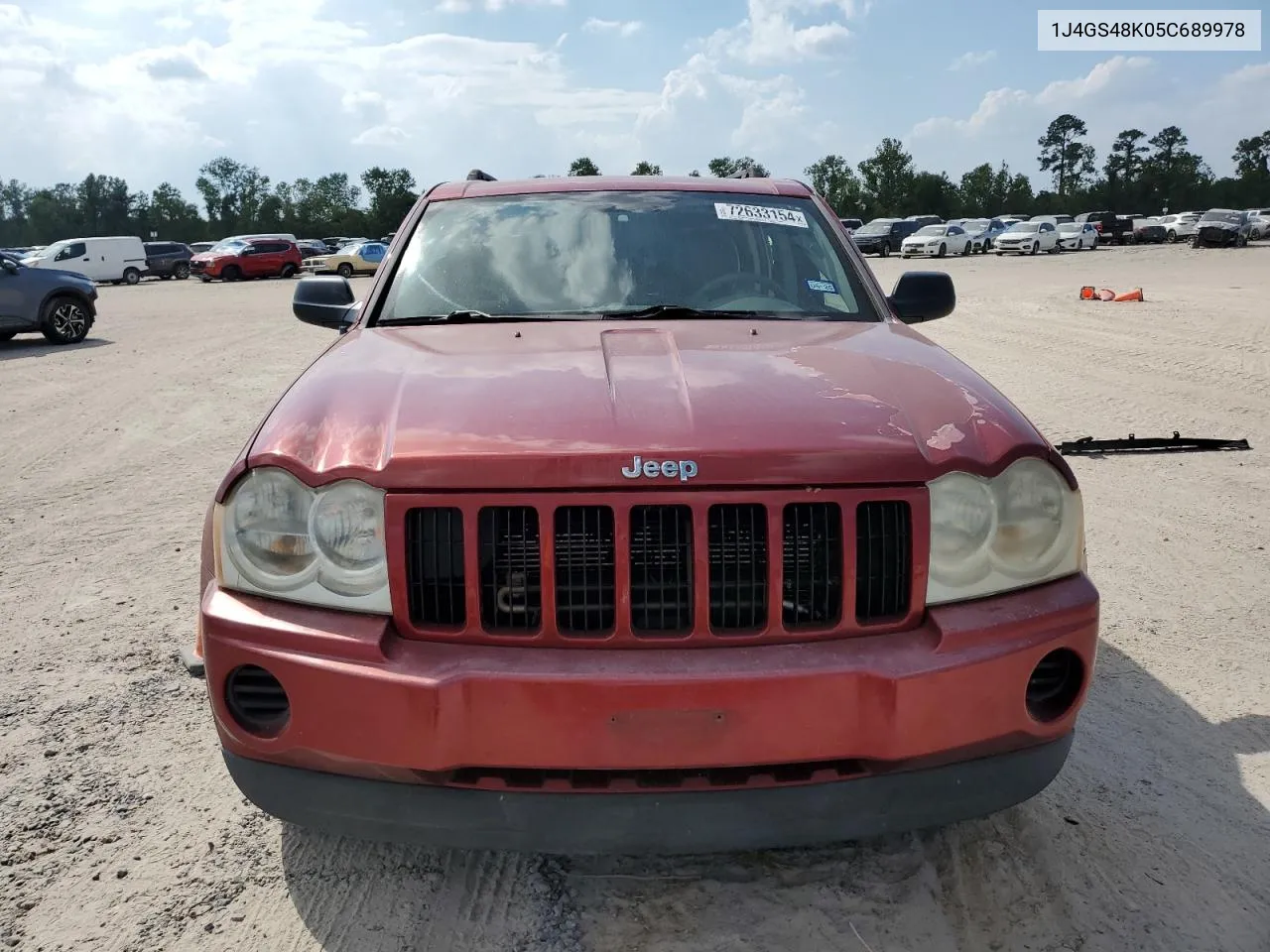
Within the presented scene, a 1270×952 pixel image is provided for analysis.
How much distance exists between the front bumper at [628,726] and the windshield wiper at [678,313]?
55.5 inches

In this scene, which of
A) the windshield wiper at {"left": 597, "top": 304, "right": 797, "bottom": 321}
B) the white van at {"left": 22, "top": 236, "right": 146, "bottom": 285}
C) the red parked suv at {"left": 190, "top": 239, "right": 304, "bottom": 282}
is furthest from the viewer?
the red parked suv at {"left": 190, "top": 239, "right": 304, "bottom": 282}

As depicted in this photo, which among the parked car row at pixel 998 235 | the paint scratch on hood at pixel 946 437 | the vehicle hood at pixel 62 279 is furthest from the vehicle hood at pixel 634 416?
A: the parked car row at pixel 998 235

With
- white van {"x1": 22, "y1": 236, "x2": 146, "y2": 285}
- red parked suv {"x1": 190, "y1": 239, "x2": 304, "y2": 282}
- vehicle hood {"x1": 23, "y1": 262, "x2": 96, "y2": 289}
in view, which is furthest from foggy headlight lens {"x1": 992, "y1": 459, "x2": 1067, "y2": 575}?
white van {"x1": 22, "y1": 236, "x2": 146, "y2": 285}

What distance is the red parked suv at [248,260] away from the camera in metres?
39.0

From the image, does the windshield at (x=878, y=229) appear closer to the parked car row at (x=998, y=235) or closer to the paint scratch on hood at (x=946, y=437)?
the parked car row at (x=998, y=235)

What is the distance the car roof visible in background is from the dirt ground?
6.87 ft

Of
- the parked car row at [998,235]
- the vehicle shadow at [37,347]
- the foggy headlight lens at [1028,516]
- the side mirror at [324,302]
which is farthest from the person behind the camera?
the parked car row at [998,235]

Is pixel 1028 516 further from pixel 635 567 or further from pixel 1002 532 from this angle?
pixel 635 567

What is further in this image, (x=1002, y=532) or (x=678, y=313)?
(x=678, y=313)

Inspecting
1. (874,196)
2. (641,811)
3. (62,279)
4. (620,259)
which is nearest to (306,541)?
(641,811)

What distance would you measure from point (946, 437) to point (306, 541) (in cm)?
140

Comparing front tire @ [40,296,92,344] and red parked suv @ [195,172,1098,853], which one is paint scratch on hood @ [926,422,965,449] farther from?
front tire @ [40,296,92,344]

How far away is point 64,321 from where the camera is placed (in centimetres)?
1562

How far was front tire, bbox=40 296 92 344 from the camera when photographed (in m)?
15.4
